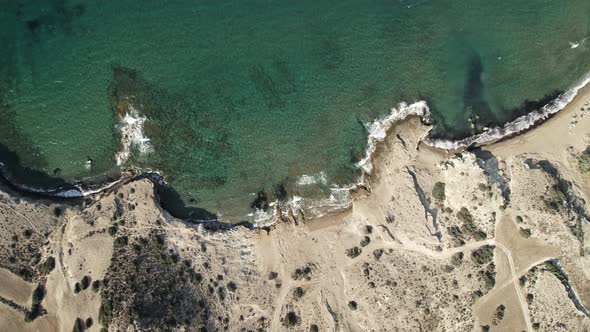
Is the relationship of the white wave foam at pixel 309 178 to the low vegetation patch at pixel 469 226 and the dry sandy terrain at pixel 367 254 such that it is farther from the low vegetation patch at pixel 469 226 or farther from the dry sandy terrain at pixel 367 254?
the low vegetation patch at pixel 469 226

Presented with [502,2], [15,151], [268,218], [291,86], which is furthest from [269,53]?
[15,151]

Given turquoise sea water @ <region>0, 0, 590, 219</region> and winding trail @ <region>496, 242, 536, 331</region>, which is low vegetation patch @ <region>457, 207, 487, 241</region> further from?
turquoise sea water @ <region>0, 0, 590, 219</region>

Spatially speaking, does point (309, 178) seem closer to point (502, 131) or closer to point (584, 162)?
point (502, 131)

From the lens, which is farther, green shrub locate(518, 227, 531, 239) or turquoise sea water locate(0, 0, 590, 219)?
turquoise sea water locate(0, 0, 590, 219)

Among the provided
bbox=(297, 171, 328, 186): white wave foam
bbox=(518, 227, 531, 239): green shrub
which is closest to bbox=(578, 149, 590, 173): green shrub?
bbox=(518, 227, 531, 239): green shrub

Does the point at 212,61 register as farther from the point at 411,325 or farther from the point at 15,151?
the point at 411,325

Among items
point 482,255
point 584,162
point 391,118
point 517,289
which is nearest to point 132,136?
point 391,118
